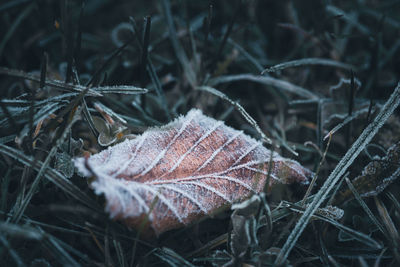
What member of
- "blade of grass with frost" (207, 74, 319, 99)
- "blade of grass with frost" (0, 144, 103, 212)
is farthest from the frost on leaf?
"blade of grass with frost" (207, 74, 319, 99)

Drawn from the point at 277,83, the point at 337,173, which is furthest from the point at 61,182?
the point at 277,83

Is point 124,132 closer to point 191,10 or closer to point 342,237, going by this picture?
point 342,237

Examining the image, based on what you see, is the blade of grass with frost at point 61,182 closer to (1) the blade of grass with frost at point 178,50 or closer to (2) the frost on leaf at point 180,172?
(2) the frost on leaf at point 180,172

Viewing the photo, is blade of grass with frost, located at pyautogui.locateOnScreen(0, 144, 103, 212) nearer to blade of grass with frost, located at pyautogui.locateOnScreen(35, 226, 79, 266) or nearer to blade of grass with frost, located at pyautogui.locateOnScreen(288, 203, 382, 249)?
blade of grass with frost, located at pyautogui.locateOnScreen(35, 226, 79, 266)

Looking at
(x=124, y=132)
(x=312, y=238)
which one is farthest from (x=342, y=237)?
(x=124, y=132)

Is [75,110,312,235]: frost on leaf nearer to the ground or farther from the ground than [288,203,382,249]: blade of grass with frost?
farther from the ground
